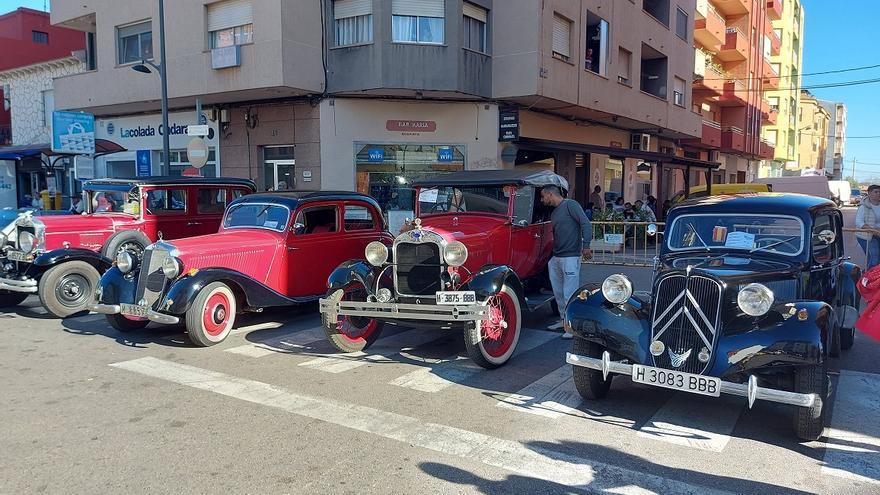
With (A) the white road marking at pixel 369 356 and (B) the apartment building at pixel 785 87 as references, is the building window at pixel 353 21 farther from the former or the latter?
(B) the apartment building at pixel 785 87

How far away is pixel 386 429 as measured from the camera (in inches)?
173

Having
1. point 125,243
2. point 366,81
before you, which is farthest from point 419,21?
point 125,243

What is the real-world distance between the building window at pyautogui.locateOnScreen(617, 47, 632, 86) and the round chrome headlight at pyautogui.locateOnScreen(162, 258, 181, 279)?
16.9 meters

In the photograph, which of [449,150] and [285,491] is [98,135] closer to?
[449,150]

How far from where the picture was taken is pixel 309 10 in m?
15.1

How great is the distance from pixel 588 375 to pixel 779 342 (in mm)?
1383

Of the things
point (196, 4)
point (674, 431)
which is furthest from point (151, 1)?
point (674, 431)

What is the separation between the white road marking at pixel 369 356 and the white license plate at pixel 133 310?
1.89 metres

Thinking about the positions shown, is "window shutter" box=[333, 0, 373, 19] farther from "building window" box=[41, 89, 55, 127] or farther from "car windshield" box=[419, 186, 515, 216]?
"building window" box=[41, 89, 55, 127]

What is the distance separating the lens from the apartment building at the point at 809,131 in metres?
62.6

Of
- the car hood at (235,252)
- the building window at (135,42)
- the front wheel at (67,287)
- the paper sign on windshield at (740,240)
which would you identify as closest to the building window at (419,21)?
the building window at (135,42)

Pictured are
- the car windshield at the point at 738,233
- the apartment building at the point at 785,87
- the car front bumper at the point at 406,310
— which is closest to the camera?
the car windshield at the point at 738,233

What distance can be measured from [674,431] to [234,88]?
1393 cm

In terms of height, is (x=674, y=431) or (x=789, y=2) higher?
(x=789, y=2)
